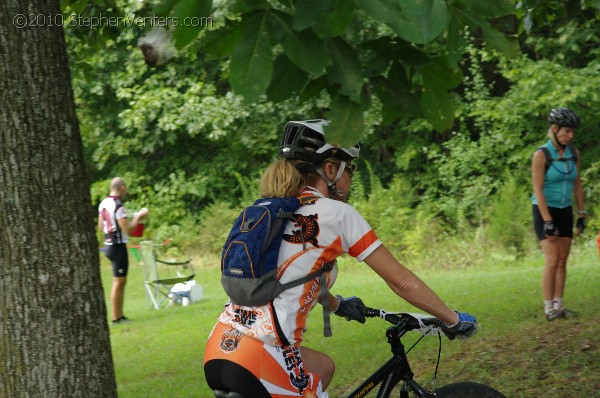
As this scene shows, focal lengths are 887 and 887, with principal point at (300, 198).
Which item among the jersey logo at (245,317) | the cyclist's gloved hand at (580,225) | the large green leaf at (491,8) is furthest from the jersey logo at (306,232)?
the cyclist's gloved hand at (580,225)

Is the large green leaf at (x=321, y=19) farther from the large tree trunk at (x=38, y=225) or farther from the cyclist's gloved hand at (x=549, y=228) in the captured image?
the cyclist's gloved hand at (x=549, y=228)

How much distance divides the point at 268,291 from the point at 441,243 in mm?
12855

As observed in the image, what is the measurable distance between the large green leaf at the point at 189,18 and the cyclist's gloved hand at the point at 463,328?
1.43 meters

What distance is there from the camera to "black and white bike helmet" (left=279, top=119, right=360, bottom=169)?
3352mm

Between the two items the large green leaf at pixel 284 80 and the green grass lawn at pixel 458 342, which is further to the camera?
the green grass lawn at pixel 458 342

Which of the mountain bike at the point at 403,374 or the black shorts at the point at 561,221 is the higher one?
the mountain bike at the point at 403,374

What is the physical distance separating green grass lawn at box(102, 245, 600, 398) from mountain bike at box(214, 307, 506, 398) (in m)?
2.50

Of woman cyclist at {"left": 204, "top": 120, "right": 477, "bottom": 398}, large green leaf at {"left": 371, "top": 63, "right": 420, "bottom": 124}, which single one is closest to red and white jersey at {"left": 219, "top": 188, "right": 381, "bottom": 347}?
woman cyclist at {"left": 204, "top": 120, "right": 477, "bottom": 398}

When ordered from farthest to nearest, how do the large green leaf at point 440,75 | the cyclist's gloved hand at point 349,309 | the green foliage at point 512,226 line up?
the green foliage at point 512,226 → the cyclist's gloved hand at point 349,309 → the large green leaf at point 440,75

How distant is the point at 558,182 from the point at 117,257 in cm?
573

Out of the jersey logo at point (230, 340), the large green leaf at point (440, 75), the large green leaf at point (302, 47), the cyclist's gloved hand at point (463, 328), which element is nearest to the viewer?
the large green leaf at point (302, 47)

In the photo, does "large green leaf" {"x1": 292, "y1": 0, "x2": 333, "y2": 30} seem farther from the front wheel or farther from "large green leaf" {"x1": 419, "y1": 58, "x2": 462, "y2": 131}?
the front wheel

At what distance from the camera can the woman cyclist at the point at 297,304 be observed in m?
3.06

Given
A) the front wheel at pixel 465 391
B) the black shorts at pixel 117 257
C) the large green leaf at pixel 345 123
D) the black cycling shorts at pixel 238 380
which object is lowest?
the black shorts at pixel 117 257
